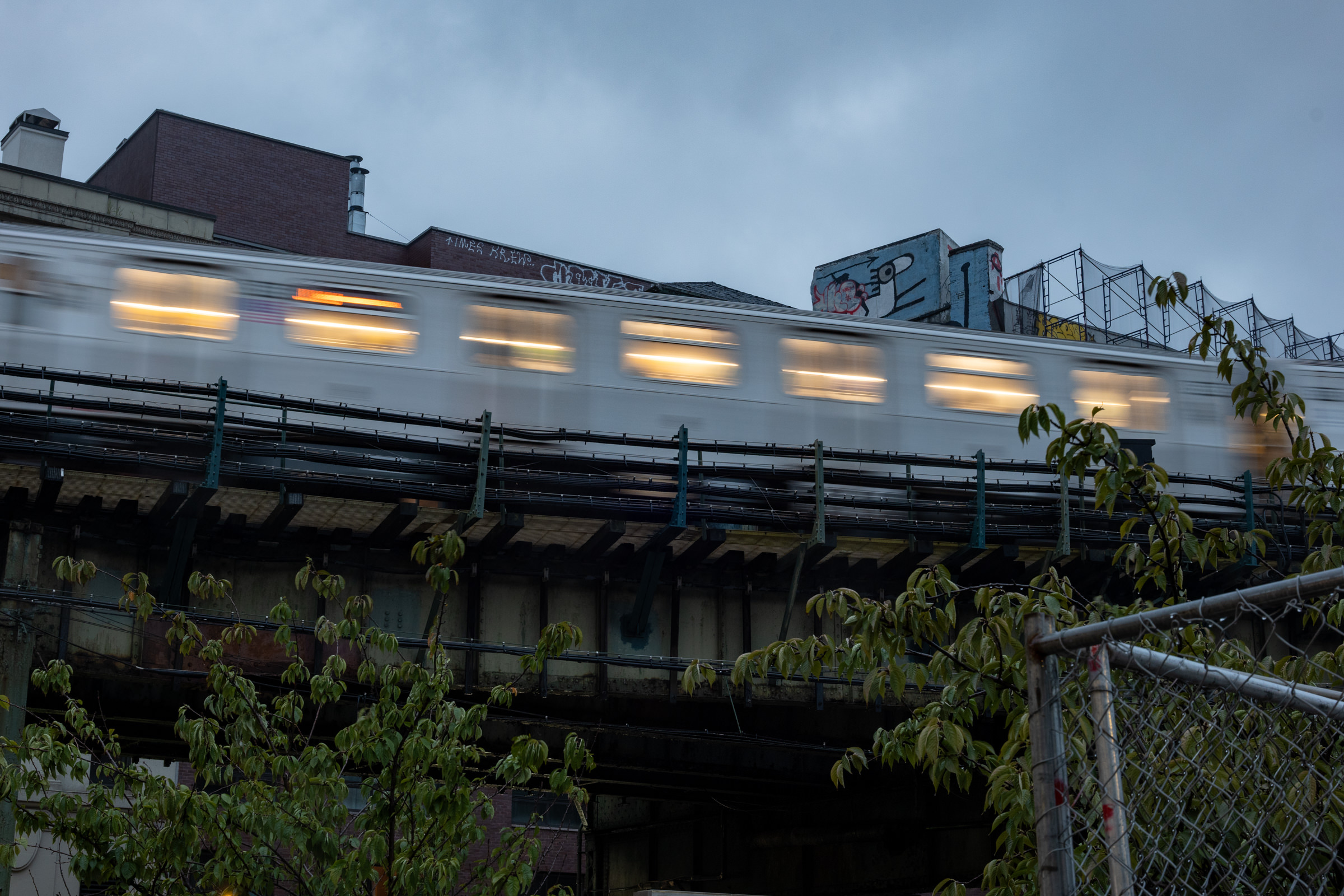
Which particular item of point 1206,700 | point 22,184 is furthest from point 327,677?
point 22,184

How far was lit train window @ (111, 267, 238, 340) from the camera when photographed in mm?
16766

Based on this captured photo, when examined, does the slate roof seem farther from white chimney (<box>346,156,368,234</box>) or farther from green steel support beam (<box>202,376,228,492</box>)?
green steel support beam (<box>202,376,228,492</box>)

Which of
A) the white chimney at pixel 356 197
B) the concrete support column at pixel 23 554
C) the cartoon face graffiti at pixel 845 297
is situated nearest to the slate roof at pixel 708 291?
the cartoon face graffiti at pixel 845 297

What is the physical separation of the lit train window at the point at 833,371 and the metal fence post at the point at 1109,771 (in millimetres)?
15665

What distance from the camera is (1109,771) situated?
2.98m

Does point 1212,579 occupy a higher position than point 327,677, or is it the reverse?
point 1212,579

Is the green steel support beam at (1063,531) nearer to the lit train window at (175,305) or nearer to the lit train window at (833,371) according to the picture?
the lit train window at (833,371)

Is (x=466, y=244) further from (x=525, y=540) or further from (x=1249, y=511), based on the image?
(x=1249, y=511)

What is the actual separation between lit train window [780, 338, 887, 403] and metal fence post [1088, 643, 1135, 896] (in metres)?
15.7

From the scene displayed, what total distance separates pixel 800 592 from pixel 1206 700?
1388 centimetres

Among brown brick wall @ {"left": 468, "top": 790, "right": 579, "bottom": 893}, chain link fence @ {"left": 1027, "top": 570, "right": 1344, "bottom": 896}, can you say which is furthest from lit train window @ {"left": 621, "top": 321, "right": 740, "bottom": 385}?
brown brick wall @ {"left": 468, "top": 790, "right": 579, "bottom": 893}

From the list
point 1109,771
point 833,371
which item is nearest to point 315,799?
point 1109,771

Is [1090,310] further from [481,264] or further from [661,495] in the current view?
[661,495]

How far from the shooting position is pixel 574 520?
1558 cm
